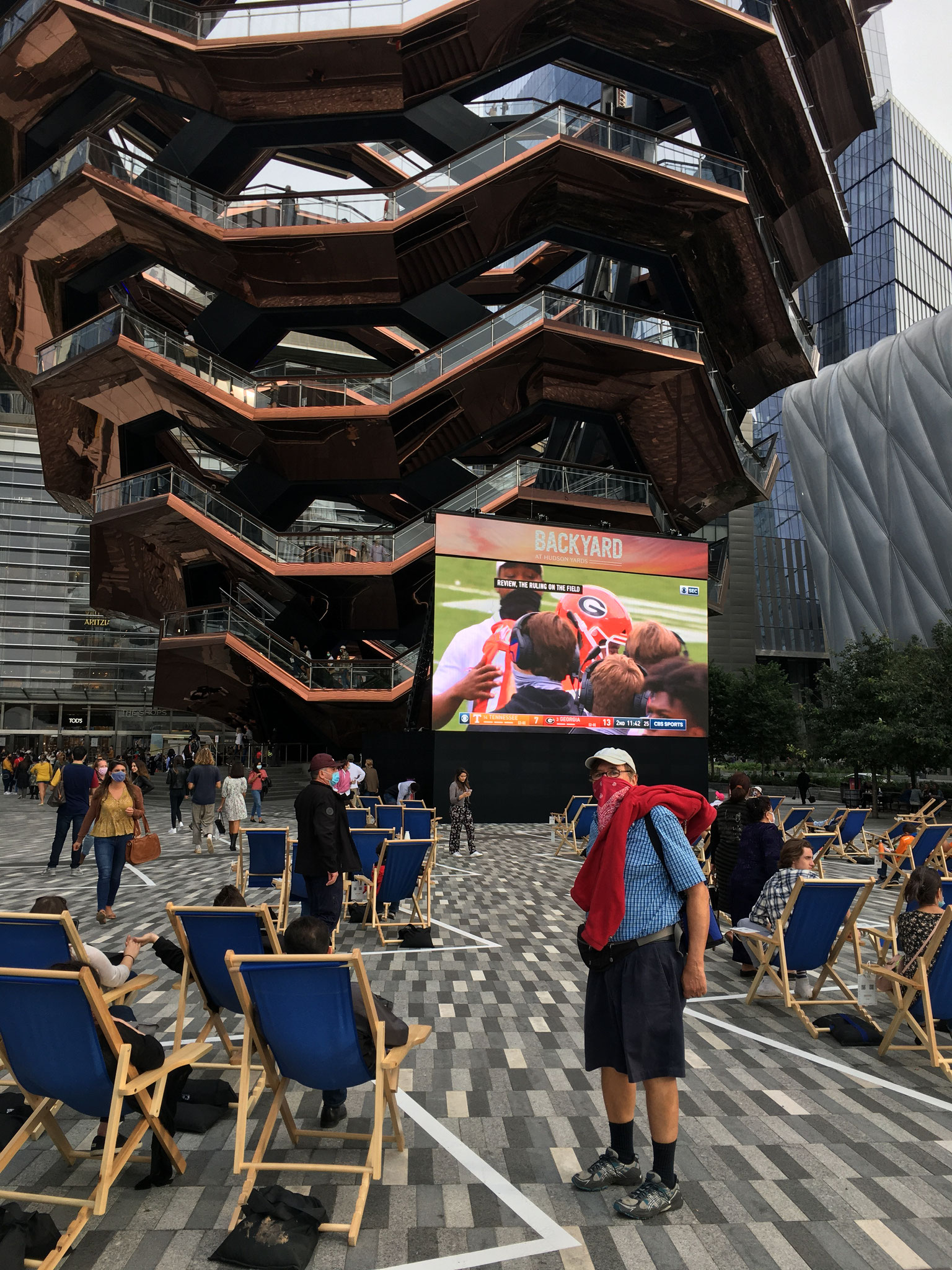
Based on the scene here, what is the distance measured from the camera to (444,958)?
786 centimetres

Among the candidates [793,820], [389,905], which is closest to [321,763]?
[389,905]

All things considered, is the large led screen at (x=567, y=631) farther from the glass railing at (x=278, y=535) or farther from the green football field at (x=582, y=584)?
the glass railing at (x=278, y=535)

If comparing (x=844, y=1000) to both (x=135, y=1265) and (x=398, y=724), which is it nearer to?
(x=135, y=1265)

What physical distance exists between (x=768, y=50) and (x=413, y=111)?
32.8 feet

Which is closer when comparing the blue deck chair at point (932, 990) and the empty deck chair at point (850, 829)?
the blue deck chair at point (932, 990)

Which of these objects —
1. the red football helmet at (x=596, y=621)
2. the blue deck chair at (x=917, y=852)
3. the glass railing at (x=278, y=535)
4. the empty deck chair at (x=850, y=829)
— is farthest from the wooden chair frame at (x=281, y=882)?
the glass railing at (x=278, y=535)

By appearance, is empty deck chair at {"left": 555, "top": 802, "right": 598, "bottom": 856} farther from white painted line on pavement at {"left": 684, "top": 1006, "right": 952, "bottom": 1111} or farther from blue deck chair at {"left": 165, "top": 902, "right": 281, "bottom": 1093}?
blue deck chair at {"left": 165, "top": 902, "right": 281, "bottom": 1093}

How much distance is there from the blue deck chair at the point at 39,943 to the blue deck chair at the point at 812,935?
429cm

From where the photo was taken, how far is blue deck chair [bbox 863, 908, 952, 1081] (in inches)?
199

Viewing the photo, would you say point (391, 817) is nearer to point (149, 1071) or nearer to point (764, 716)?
point (149, 1071)

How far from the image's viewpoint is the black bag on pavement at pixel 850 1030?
5.77 m

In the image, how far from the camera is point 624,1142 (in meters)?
3.70

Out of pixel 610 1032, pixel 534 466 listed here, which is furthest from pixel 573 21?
pixel 610 1032

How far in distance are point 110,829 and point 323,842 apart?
142 inches
